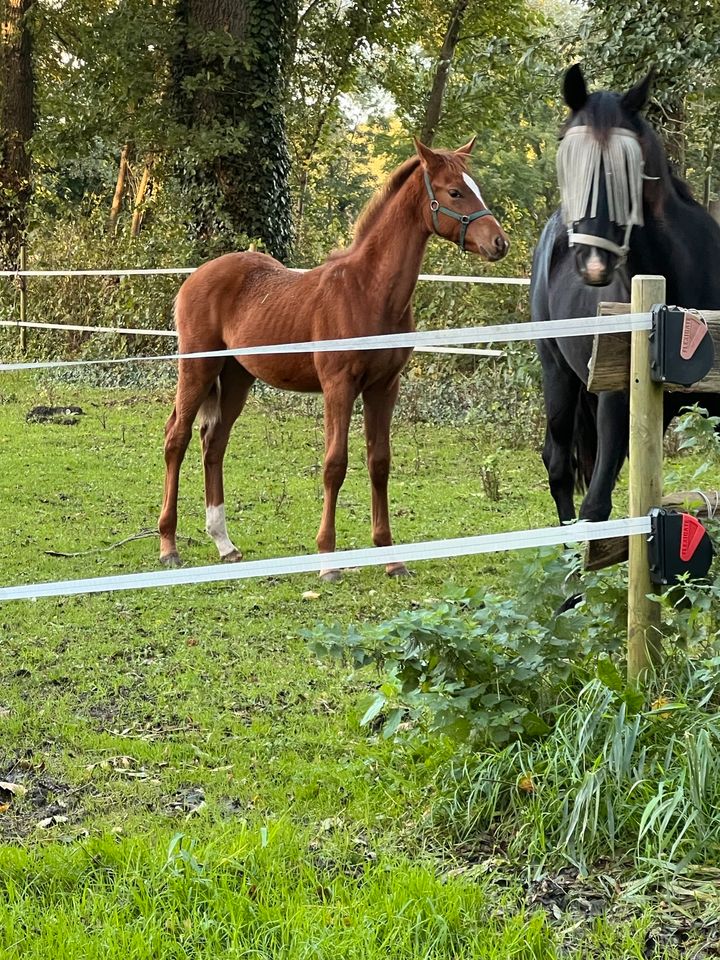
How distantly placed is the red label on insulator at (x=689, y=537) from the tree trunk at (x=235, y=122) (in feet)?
41.8

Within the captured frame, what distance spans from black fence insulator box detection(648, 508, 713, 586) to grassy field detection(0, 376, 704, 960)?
28.6 inches

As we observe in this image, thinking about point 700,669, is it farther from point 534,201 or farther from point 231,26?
point 534,201

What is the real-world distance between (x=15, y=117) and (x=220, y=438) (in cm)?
1346

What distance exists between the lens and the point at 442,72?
2030 centimetres

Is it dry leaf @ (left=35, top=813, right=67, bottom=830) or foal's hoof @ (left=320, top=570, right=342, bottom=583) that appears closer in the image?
dry leaf @ (left=35, top=813, right=67, bottom=830)

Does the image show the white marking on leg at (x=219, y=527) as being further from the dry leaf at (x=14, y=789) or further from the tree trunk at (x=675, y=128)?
the tree trunk at (x=675, y=128)

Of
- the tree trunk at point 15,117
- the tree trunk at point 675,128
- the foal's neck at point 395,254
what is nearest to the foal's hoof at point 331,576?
the foal's neck at point 395,254

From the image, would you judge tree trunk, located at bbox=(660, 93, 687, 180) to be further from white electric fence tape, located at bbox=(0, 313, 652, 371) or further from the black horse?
white electric fence tape, located at bbox=(0, 313, 652, 371)

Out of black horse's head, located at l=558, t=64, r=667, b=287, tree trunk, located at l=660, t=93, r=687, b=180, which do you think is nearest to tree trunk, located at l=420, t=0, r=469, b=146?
tree trunk, located at l=660, t=93, r=687, b=180

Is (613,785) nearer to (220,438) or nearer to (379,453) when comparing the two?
(379,453)

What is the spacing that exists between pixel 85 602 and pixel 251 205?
10.5m

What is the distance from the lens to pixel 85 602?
5.80 metres

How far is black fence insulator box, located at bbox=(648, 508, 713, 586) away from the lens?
3.03 meters

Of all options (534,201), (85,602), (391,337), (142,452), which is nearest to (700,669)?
(391,337)
